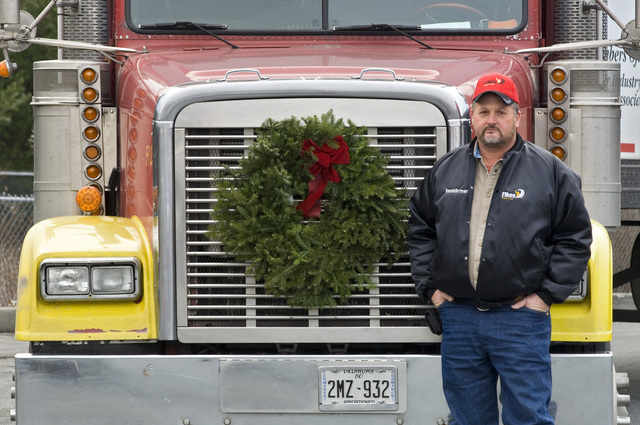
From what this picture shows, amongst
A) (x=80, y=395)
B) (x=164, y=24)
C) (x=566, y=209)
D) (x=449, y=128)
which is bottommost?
(x=80, y=395)

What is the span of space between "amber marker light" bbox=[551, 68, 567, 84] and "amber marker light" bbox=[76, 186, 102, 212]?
236 cm

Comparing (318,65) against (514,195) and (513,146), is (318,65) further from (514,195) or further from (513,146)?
(514,195)

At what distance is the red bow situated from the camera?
4.43 meters

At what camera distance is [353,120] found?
4535 mm

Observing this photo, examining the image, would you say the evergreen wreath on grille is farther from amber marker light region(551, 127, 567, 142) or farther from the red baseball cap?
amber marker light region(551, 127, 567, 142)

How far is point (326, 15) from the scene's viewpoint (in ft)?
18.6

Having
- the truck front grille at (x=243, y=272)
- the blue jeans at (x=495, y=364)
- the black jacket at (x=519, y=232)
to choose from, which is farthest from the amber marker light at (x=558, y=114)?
the blue jeans at (x=495, y=364)

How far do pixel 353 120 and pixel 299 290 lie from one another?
77 cm

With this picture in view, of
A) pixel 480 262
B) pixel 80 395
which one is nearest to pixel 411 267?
pixel 480 262

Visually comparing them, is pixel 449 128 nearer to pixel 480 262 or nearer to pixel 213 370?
pixel 480 262

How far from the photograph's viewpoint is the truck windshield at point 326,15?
5676 mm

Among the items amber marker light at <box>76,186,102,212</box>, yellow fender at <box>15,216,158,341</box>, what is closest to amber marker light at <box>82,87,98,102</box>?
amber marker light at <box>76,186,102,212</box>

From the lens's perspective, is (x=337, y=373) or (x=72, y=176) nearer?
(x=337, y=373)

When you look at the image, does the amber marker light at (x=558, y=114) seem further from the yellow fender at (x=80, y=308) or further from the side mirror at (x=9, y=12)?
the side mirror at (x=9, y=12)
